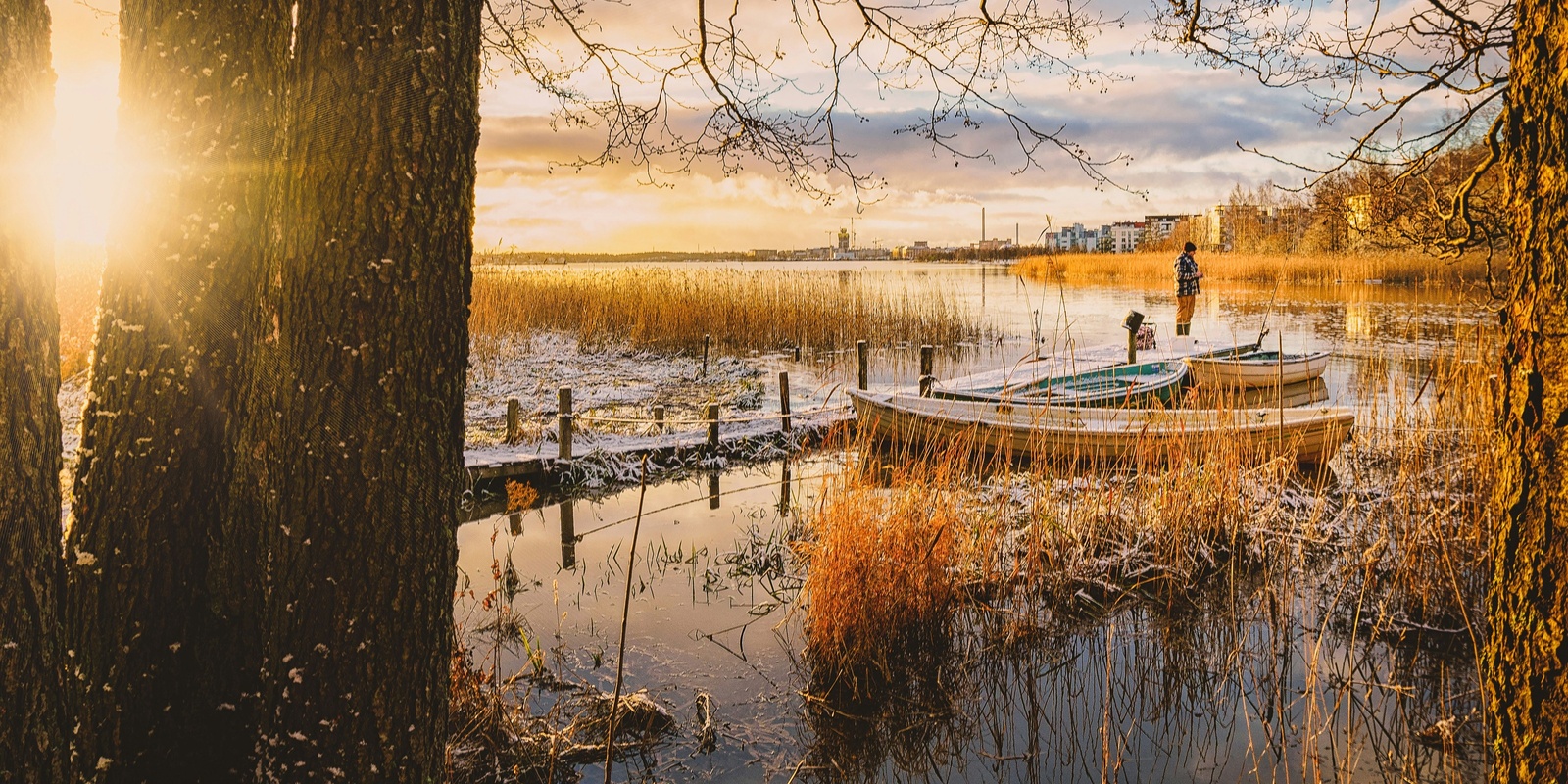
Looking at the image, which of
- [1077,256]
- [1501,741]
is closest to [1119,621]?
[1501,741]

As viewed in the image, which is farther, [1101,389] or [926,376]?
[926,376]

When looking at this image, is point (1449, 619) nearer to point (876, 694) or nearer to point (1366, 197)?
point (1366, 197)

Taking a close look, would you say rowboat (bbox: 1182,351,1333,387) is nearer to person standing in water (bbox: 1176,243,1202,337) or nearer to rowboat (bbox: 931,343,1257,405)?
rowboat (bbox: 931,343,1257,405)

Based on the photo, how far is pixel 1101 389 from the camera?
9.35m

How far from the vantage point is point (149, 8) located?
189cm

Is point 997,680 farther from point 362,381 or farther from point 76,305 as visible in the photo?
point 76,305

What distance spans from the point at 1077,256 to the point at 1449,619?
126 feet

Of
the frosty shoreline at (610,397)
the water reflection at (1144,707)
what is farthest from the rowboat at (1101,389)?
the water reflection at (1144,707)

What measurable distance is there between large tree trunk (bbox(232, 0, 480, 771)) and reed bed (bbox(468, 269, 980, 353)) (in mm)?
12824

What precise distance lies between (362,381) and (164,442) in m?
0.51

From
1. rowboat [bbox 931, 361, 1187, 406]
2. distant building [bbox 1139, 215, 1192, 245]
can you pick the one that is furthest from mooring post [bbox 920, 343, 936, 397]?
distant building [bbox 1139, 215, 1192, 245]

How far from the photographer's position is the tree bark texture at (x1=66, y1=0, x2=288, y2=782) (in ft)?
6.23

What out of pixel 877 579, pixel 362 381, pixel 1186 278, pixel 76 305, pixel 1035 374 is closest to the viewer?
pixel 362 381

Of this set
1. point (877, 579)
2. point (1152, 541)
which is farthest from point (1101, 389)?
point (877, 579)
